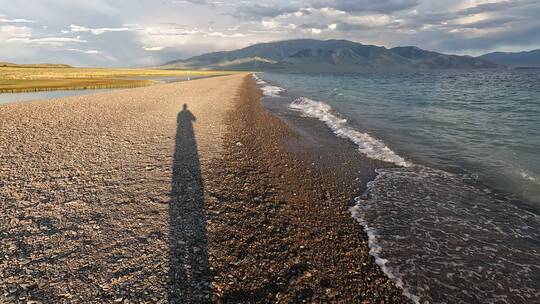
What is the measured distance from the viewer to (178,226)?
716 cm

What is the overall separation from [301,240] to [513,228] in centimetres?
584

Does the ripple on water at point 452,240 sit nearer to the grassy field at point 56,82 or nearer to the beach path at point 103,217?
the beach path at point 103,217

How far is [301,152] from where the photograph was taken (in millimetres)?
14289

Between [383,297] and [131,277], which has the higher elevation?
[131,277]

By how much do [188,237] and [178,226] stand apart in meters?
0.58

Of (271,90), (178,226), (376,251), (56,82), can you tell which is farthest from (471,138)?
(56,82)

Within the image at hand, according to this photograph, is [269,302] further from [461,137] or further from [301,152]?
[461,137]

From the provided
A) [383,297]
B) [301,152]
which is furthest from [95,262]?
[301,152]

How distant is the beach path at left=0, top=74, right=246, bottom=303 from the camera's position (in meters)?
5.22

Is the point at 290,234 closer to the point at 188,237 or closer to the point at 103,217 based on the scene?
the point at 188,237

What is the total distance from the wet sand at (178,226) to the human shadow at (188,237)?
0.03 m

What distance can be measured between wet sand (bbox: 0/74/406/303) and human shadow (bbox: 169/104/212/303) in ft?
0.08

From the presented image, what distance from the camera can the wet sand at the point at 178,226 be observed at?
5.32 m

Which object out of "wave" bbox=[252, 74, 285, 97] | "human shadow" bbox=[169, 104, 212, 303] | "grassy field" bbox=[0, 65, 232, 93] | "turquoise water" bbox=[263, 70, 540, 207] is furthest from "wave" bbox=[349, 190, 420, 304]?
"grassy field" bbox=[0, 65, 232, 93]
